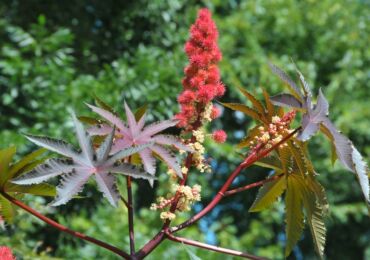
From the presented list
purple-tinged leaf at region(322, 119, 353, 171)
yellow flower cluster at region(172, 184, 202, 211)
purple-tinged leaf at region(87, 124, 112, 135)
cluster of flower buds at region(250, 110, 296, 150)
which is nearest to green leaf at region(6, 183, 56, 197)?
purple-tinged leaf at region(87, 124, 112, 135)

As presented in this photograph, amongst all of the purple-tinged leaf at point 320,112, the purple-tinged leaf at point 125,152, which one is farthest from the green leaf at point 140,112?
the purple-tinged leaf at point 320,112

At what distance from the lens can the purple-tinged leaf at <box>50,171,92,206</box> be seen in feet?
3.62

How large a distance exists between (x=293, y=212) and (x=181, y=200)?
229mm

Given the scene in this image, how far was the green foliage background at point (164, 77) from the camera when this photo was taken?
195 inches

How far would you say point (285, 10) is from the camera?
7.91m

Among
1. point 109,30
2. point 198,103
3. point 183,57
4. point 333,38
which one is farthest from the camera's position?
point 333,38

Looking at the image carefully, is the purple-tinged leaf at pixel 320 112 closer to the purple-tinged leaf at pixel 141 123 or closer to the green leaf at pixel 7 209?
the purple-tinged leaf at pixel 141 123

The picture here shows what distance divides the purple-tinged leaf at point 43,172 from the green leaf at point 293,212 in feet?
1.30

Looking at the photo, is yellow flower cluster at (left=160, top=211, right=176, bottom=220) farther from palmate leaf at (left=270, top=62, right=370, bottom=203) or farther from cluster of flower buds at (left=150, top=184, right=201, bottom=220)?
palmate leaf at (left=270, top=62, right=370, bottom=203)

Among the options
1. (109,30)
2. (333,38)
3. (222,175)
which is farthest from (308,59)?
(109,30)

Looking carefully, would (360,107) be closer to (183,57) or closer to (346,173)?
(346,173)

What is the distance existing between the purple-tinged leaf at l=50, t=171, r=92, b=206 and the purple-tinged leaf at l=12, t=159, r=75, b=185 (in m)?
0.01

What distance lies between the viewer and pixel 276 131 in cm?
126

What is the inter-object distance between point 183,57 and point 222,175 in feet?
6.36
